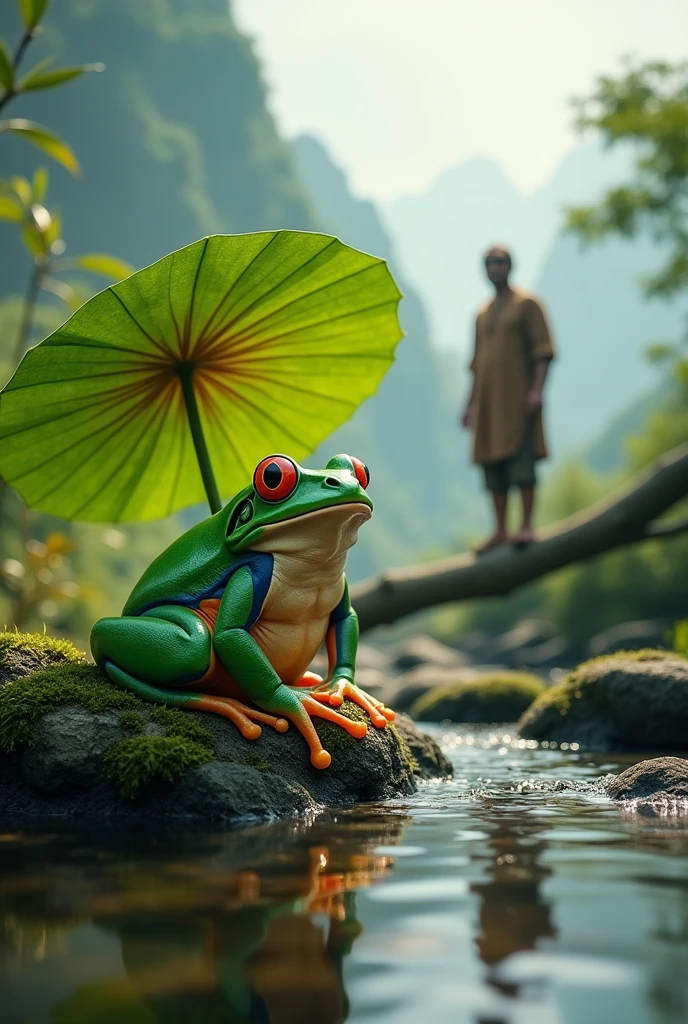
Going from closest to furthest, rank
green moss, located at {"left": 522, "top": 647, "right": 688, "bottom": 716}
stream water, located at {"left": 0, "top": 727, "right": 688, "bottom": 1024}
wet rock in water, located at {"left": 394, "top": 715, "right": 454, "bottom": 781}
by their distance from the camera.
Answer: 1. stream water, located at {"left": 0, "top": 727, "right": 688, "bottom": 1024}
2. wet rock in water, located at {"left": 394, "top": 715, "right": 454, "bottom": 781}
3. green moss, located at {"left": 522, "top": 647, "right": 688, "bottom": 716}

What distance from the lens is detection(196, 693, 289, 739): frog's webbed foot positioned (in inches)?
166

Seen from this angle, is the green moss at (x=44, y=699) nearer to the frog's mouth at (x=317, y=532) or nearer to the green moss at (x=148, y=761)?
the green moss at (x=148, y=761)

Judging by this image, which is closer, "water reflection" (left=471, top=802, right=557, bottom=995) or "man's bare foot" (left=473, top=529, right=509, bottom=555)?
"water reflection" (left=471, top=802, right=557, bottom=995)

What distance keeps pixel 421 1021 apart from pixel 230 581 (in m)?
2.64

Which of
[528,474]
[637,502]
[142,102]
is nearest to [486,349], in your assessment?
[528,474]

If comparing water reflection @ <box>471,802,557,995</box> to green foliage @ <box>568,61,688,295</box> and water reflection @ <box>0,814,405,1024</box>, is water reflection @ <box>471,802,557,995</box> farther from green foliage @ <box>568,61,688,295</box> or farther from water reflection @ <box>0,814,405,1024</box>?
green foliage @ <box>568,61,688,295</box>

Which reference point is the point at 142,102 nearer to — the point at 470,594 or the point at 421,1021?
the point at 470,594

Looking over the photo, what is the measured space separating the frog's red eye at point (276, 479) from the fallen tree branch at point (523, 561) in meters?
5.02

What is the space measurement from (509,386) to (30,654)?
5506 mm

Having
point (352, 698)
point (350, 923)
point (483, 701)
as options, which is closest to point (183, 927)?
point (350, 923)

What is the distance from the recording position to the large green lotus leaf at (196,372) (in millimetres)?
4512

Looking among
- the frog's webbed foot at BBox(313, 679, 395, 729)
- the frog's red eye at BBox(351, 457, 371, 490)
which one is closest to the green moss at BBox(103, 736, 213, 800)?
the frog's webbed foot at BBox(313, 679, 395, 729)

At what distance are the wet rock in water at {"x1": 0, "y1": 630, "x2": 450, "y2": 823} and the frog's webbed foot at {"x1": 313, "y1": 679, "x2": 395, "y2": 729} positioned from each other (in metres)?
0.12

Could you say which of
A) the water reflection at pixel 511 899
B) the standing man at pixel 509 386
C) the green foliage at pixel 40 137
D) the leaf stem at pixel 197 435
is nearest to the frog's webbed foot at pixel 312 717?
the water reflection at pixel 511 899
